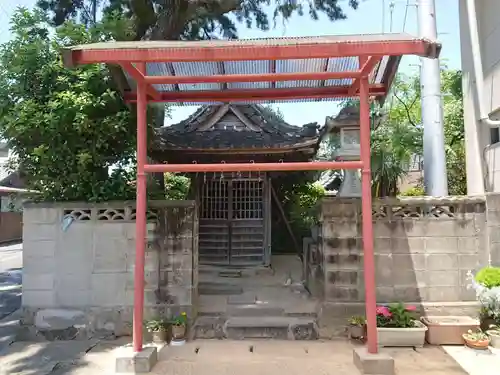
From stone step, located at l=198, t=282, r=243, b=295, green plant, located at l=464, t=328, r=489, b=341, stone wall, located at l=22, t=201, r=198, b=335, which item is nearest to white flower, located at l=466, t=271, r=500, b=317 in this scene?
green plant, located at l=464, t=328, r=489, b=341

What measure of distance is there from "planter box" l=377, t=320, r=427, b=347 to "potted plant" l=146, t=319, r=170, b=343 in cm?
292

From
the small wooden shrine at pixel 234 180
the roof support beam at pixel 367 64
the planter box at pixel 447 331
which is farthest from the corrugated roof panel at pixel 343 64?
the small wooden shrine at pixel 234 180

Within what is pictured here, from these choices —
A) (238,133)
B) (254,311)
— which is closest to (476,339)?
(254,311)

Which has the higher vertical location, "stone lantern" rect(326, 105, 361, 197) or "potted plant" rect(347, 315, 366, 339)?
"stone lantern" rect(326, 105, 361, 197)

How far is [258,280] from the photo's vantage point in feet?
28.7

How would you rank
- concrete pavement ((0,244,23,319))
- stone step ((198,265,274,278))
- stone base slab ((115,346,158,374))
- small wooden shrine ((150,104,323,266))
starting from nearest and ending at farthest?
stone base slab ((115,346,158,374))
concrete pavement ((0,244,23,319))
stone step ((198,265,274,278))
small wooden shrine ((150,104,323,266))

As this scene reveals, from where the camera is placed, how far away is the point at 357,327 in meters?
5.73

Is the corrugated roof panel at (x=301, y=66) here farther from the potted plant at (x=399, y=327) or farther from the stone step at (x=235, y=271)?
the stone step at (x=235, y=271)

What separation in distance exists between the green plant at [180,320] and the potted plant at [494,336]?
13.4 feet

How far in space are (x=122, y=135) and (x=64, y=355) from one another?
10.0 feet

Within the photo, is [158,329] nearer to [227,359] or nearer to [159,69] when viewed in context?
[227,359]

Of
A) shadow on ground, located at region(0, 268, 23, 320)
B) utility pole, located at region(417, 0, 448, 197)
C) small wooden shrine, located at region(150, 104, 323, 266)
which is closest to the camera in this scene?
utility pole, located at region(417, 0, 448, 197)

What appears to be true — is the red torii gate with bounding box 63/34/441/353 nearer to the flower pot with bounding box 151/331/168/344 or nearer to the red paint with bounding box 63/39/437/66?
the red paint with bounding box 63/39/437/66

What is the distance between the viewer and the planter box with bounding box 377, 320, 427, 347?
552 cm
